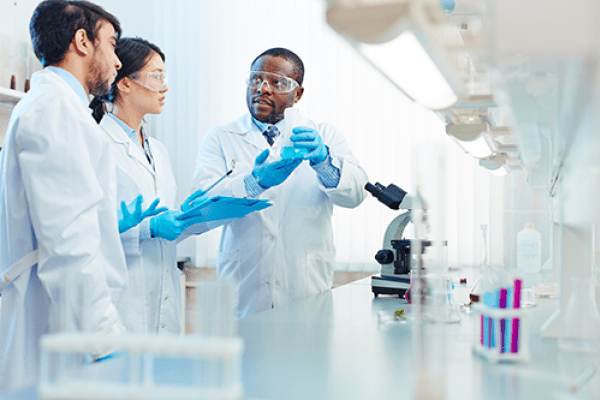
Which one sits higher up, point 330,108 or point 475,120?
point 330,108

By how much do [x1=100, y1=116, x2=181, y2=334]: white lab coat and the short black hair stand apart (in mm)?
442

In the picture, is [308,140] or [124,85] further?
[124,85]

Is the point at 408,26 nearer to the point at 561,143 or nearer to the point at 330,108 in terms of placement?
the point at 561,143

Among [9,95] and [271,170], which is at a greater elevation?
[9,95]

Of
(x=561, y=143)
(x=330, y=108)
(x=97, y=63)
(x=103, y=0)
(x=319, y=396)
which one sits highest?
(x=103, y=0)

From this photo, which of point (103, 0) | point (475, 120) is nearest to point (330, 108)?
point (103, 0)

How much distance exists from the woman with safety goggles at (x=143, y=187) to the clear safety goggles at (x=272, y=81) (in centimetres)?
37

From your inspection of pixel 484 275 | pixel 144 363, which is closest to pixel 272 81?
pixel 484 275

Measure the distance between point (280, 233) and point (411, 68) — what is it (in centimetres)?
156

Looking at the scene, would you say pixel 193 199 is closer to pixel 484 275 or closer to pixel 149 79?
pixel 149 79

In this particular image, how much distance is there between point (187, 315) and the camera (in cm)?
384

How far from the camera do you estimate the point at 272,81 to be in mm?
2186

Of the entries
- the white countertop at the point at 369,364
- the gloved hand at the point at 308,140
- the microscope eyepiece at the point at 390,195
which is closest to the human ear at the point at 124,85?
the gloved hand at the point at 308,140

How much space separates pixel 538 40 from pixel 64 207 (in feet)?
3.99
